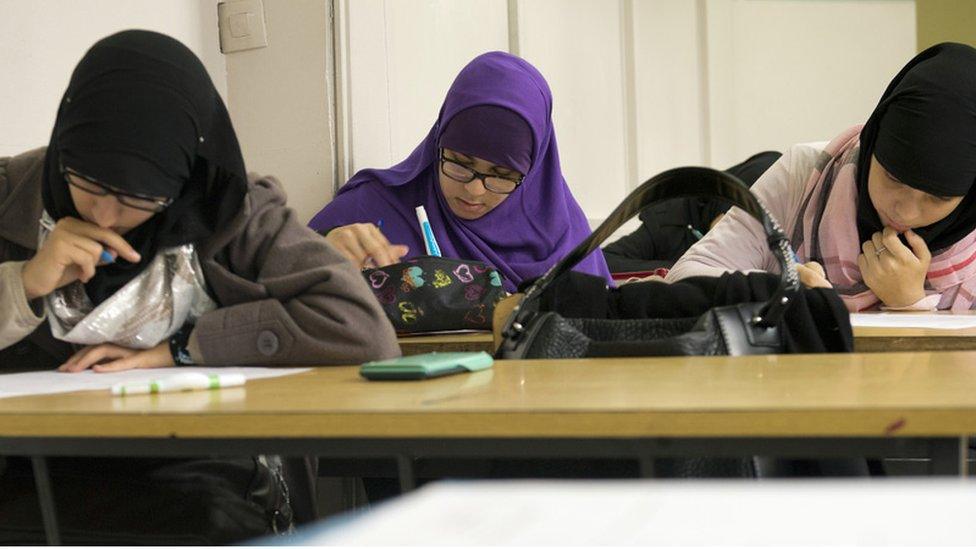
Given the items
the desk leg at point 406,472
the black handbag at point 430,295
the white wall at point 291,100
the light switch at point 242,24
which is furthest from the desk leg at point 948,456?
the light switch at point 242,24

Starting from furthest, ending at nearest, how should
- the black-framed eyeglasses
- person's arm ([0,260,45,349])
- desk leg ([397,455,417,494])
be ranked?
the black-framed eyeglasses → person's arm ([0,260,45,349]) → desk leg ([397,455,417,494])

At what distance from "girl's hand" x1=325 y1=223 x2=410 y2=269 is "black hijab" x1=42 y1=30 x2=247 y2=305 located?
676mm

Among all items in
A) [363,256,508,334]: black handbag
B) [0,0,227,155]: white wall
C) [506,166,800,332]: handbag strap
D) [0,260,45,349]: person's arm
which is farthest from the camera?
[0,0,227,155]: white wall

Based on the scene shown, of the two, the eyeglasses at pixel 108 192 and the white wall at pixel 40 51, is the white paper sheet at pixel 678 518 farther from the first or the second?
the white wall at pixel 40 51

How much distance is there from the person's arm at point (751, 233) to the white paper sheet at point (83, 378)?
991 mm

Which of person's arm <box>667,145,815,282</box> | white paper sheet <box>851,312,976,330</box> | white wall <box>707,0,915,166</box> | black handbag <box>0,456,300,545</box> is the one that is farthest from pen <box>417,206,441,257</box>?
white wall <box>707,0,915,166</box>

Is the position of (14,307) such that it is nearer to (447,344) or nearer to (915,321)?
(447,344)

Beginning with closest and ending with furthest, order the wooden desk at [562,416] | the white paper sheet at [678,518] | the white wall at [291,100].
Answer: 1. the white paper sheet at [678,518]
2. the wooden desk at [562,416]
3. the white wall at [291,100]

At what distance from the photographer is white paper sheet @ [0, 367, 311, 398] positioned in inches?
46.3

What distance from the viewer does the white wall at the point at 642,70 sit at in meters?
2.90

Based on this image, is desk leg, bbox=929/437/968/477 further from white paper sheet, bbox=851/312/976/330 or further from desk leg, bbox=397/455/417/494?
white paper sheet, bbox=851/312/976/330

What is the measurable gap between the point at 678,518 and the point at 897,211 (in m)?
2.01

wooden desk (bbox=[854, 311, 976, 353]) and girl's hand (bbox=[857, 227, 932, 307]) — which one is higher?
wooden desk (bbox=[854, 311, 976, 353])

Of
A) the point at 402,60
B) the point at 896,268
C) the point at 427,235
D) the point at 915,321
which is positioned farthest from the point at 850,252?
the point at 402,60
